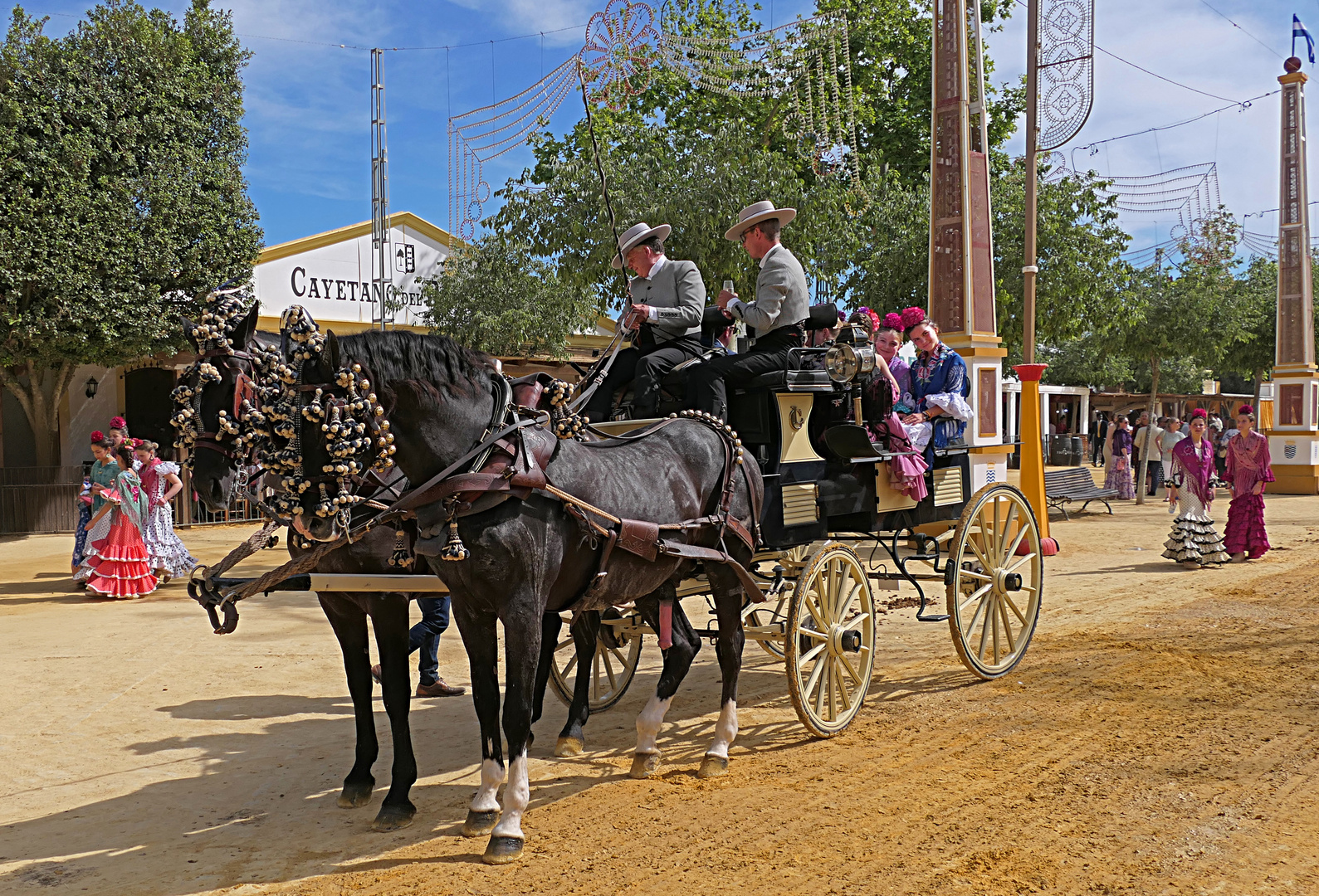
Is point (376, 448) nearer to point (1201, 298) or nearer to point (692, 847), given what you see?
point (692, 847)

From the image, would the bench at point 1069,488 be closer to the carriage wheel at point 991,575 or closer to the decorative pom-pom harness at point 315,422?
the carriage wheel at point 991,575

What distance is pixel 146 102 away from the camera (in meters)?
16.6

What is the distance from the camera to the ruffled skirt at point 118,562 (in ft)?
36.7

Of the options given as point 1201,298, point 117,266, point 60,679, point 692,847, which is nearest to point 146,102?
point 117,266

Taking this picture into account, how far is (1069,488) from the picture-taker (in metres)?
17.5

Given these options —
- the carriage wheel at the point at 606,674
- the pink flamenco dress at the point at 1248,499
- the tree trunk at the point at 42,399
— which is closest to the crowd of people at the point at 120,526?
the tree trunk at the point at 42,399

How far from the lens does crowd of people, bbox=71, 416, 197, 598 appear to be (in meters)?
11.2

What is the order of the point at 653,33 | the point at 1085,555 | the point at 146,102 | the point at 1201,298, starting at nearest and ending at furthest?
the point at 1085,555 → the point at 653,33 → the point at 146,102 → the point at 1201,298

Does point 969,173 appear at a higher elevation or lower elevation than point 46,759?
higher

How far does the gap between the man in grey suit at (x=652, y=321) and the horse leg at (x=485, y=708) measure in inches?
76.2

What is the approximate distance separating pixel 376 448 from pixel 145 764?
284 centimetres

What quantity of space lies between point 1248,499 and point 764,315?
9714 millimetres

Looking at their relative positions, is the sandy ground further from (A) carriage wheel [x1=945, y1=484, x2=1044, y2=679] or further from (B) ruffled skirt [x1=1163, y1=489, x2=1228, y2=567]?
(B) ruffled skirt [x1=1163, y1=489, x2=1228, y2=567]

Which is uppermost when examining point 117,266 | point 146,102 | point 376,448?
point 146,102
